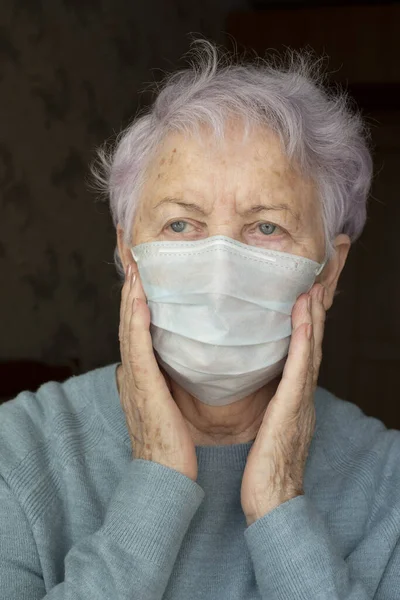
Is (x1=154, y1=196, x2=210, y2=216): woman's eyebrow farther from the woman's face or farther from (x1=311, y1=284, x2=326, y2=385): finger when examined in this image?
(x1=311, y1=284, x2=326, y2=385): finger

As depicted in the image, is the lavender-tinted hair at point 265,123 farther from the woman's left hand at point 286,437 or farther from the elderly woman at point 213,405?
the woman's left hand at point 286,437

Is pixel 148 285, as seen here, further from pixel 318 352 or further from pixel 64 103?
pixel 64 103

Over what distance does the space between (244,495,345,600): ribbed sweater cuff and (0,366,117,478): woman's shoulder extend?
0.45 metres

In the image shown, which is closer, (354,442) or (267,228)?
(267,228)

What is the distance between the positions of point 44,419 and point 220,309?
1.58 feet

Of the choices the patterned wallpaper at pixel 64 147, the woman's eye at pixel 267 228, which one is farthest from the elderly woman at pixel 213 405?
the patterned wallpaper at pixel 64 147

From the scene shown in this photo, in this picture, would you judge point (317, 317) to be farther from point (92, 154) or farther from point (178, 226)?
point (92, 154)

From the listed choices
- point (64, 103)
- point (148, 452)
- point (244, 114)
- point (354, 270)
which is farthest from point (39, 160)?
point (354, 270)

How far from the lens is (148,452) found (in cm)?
160

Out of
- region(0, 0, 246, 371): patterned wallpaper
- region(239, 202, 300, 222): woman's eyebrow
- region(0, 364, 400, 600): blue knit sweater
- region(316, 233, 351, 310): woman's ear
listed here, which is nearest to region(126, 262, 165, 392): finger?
region(0, 364, 400, 600): blue knit sweater

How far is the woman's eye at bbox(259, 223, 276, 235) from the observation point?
1668mm

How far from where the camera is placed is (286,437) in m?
1.64

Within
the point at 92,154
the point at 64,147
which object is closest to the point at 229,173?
the point at 64,147

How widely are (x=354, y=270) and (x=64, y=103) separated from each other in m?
2.15
